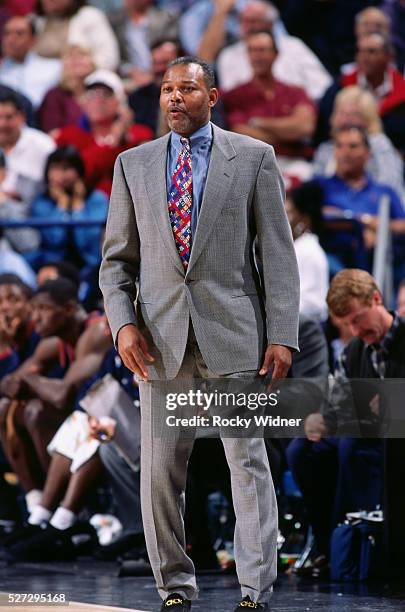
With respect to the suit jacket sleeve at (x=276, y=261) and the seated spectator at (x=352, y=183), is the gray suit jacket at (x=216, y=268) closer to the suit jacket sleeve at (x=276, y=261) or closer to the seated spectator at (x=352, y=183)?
the suit jacket sleeve at (x=276, y=261)

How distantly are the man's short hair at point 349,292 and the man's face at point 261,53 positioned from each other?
3.78 meters

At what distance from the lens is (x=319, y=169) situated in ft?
24.3

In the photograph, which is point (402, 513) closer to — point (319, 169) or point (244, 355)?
point (244, 355)

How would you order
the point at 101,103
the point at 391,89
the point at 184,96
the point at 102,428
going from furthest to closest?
the point at 101,103
the point at 391,89
the point at 102,428
the point at 184,96

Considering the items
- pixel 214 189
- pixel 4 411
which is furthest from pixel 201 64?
A: pixel 4 411

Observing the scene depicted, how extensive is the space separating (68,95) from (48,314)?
318cm

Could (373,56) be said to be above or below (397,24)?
below

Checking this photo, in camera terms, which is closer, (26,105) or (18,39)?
(26,105)

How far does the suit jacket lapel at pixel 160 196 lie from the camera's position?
3182 mm

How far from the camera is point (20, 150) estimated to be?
7895 mm

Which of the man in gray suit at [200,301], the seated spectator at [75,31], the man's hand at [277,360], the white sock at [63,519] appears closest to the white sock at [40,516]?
the white sock at [63,519]

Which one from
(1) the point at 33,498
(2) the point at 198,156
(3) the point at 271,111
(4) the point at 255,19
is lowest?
(1) the point at 33,498

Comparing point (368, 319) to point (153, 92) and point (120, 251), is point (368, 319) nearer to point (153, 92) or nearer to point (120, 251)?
point (120, 251)

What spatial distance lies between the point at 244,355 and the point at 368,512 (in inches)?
64.4
